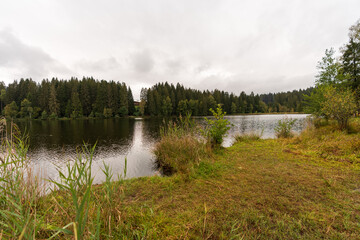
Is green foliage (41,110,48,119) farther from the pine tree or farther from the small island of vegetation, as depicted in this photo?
the small island of vegetation

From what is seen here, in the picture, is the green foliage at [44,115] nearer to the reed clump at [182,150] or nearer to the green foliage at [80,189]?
the reed clump at [182,150]

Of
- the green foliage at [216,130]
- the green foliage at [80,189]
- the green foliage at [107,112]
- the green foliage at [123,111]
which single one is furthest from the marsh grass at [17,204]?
the green foliage at [123,111]

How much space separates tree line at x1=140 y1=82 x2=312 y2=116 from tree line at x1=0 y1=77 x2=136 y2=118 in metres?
12.0

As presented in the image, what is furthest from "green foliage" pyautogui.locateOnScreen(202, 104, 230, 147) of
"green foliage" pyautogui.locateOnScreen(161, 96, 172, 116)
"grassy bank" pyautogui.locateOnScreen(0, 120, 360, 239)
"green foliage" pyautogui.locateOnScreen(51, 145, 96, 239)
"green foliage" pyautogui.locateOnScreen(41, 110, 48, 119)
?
"green foliage" pyautogui.locateOnScreen(41, 110, 48, 119)

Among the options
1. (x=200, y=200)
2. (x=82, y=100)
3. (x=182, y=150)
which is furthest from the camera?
(x=82, y=100)

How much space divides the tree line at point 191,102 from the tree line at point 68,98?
12.0m

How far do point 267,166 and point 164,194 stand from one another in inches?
138

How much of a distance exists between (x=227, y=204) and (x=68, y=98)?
74920 mm

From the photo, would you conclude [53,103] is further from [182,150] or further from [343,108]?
[343,108]

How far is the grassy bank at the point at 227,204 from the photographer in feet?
5.95

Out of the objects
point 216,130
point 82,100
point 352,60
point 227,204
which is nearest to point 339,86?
point 352,60

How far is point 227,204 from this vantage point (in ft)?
9.01

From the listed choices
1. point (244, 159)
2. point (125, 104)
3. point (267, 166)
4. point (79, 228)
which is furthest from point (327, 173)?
point (125, 104)

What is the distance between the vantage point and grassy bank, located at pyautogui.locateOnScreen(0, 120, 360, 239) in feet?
5.95
